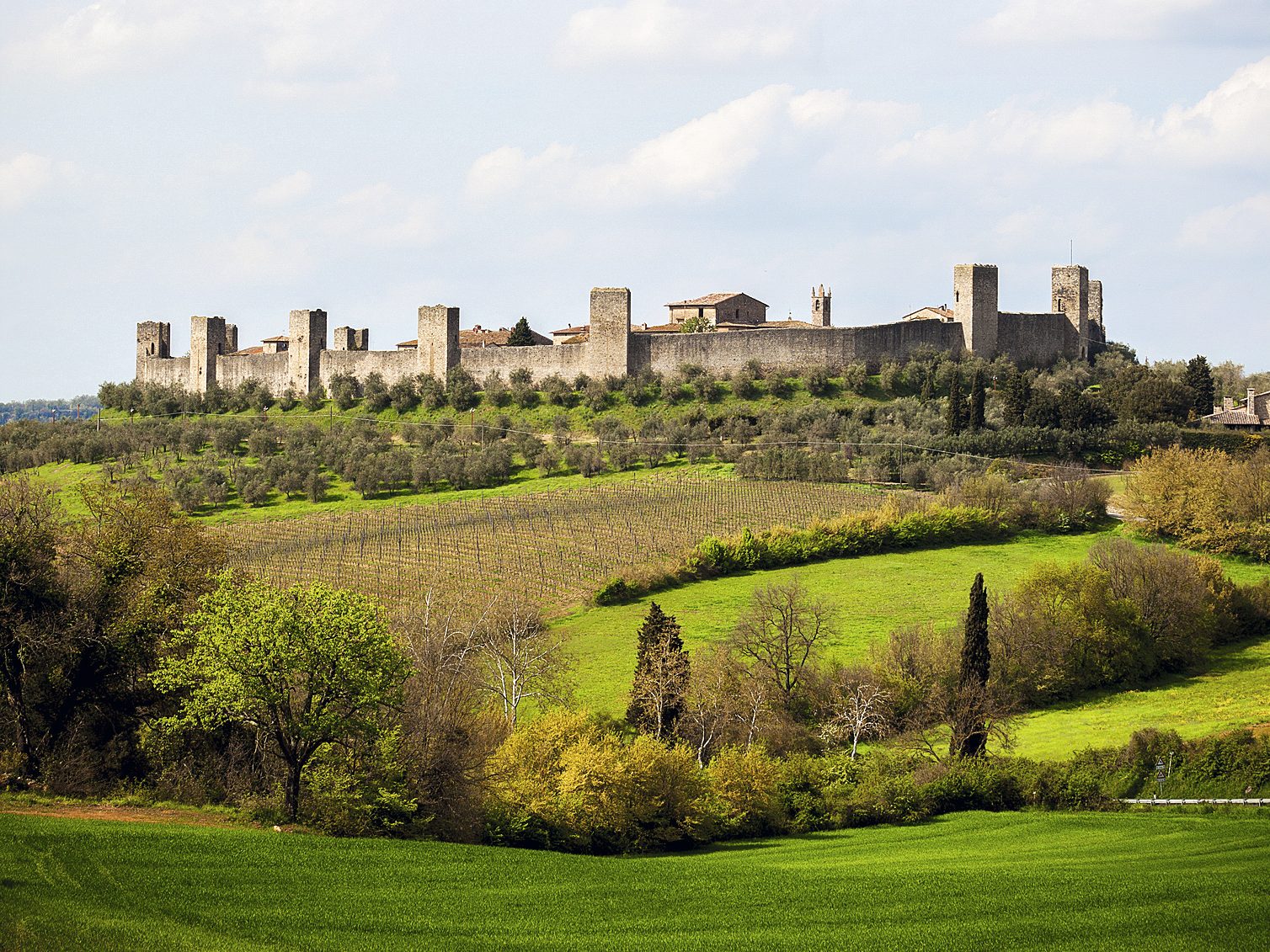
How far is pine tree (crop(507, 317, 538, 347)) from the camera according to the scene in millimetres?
62656

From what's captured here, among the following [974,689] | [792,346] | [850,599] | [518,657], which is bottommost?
[974,689]

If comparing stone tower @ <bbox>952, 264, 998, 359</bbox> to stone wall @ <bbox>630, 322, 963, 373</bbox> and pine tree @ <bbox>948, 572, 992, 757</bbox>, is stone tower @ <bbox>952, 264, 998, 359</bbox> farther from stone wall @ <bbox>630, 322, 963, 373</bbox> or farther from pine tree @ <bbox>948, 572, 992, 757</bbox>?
pine tree @ <bbox>948, 572, 992, 757</bbox>

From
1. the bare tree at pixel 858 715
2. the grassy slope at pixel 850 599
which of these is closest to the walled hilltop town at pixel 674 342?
the grassy slope at pixel 850 599

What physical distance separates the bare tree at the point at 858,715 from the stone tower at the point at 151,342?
50.0 metres

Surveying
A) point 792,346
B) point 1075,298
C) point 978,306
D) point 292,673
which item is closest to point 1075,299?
point 1075,298

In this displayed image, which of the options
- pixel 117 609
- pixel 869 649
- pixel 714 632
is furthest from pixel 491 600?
pixel 117 609

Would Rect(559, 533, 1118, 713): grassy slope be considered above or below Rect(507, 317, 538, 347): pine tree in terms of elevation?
below

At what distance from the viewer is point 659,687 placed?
25.1 m

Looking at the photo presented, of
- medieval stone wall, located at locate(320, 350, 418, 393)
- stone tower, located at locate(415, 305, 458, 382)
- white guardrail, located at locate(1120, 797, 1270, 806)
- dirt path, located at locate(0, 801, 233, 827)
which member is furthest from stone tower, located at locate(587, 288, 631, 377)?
dirt path, located at locate(0, 801, 233, 827)

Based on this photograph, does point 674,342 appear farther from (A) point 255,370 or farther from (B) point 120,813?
(B) point 120,813

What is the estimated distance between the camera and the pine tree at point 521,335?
62.7 m

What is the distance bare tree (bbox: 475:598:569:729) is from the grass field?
5.89 meters

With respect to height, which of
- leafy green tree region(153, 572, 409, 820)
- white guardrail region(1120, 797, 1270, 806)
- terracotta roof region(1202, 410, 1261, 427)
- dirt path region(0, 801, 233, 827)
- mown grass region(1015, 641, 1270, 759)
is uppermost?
terracotta roof region(1202, 410, 1261, 427)

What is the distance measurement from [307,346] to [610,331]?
43.4 ft
